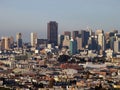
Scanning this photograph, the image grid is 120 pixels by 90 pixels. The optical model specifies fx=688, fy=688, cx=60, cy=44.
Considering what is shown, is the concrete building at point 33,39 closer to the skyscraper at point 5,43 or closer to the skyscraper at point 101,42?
the skyscraper at point 5,43

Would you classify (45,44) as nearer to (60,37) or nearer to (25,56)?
(60,37)

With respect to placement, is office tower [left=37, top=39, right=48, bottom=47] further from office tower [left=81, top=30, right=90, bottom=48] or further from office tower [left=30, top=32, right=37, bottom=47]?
office tower [left=81, top=30, right=90, bottom=48]

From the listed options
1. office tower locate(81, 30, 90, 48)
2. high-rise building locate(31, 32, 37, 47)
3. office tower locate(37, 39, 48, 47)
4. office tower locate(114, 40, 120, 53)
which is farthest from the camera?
high-rise building locate(31, 32, 37, 47)

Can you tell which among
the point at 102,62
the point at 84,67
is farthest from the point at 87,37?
the point at 84,67

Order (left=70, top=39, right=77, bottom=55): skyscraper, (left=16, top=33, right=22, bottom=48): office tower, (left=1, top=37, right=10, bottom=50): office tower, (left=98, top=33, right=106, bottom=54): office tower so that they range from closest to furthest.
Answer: (left=70, top=39, right=77, bottom=55): skyscraper → (left=98, top=33, right=106, bottom=54): office tower → (left=1, top=37, right=10, bottom=50): office tower → (left=16, top=33, right=22, bottom=48): office tower

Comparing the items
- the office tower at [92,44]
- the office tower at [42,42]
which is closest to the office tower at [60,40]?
the office tower at [42,42]

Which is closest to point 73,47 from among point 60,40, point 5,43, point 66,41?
point 66,41

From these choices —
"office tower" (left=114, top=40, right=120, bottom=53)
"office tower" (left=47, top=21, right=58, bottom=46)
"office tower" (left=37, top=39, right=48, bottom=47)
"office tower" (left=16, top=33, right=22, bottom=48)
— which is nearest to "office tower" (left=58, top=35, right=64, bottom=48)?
"office tower" (left=47, top=21, right=58, bottom=46)

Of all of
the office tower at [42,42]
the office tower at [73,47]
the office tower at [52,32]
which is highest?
the office tower at [52,32]
